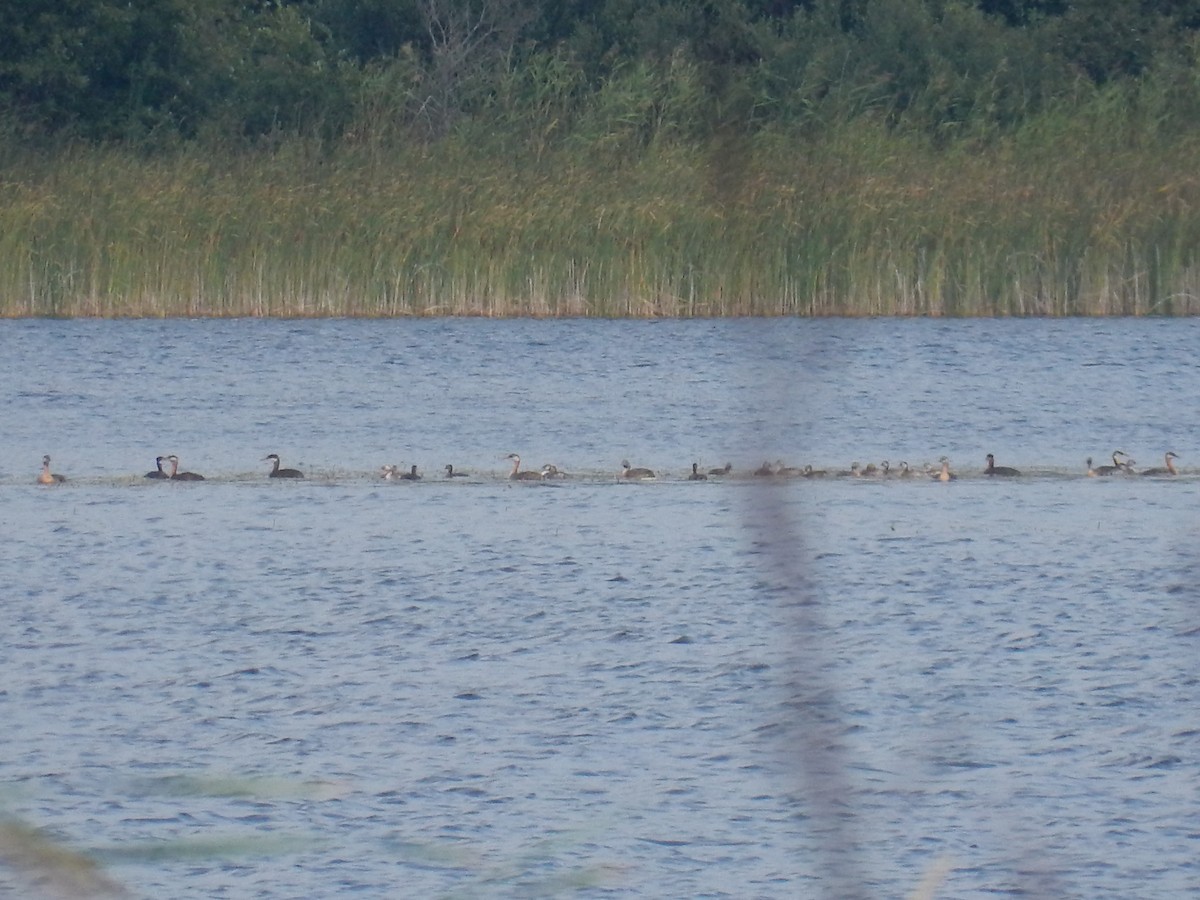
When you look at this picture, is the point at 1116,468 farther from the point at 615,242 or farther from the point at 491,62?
the point at 491,62

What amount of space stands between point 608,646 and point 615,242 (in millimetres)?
10677

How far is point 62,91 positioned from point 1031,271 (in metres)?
12.5

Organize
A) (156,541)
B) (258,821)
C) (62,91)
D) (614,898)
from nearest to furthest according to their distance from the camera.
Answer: (614,898) → (258,821) → (156,541) → (62,91)

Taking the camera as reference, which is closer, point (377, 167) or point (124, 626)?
point (124, 626)

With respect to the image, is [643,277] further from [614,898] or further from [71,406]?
[614,898]

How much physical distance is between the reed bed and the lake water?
2692mm

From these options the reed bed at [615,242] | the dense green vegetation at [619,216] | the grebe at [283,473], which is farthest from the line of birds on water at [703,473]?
the reed bed at [615,242]

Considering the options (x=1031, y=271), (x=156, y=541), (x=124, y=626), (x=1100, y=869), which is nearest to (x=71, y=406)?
(x=156, y=541)

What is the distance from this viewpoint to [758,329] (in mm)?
1396

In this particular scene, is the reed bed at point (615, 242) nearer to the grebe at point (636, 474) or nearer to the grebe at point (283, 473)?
the grebe at point (636, 474)

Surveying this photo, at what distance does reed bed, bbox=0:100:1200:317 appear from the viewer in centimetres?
1786

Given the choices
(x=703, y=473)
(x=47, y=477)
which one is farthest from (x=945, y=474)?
(x=47, y=477)

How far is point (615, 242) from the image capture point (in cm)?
1825

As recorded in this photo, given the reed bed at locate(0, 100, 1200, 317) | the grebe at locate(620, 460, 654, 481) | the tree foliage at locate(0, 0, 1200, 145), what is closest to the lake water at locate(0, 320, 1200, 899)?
the grebe at locate(620, 460, 654, 481)
